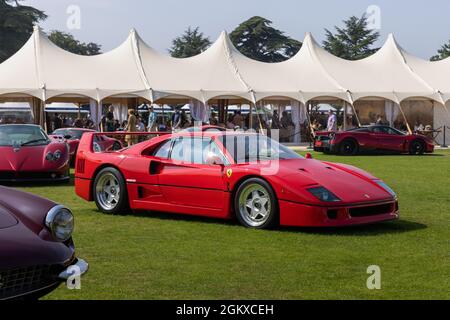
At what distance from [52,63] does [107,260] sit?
24.3 m

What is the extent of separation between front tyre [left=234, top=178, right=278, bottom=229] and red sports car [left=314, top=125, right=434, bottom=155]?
17284mm

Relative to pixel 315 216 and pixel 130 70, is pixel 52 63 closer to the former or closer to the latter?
pixel 130 70

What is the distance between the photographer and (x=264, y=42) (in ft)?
237

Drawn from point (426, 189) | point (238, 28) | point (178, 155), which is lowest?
point (426, 189)

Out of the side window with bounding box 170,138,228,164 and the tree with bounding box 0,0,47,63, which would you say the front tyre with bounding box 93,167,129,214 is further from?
the tree with bounding box 0,0,47,63

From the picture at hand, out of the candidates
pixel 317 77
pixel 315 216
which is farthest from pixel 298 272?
pixel 317 77

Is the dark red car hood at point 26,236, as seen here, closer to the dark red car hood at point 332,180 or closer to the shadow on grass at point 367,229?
the dark red car hood at point 332,180

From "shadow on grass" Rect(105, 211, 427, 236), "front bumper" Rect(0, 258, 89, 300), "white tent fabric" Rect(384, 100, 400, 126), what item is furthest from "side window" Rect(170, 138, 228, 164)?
"white tent fabric" Rect(384, 100, 400, 126)

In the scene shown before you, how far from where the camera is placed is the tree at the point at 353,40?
75938mm

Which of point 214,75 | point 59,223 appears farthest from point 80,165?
point 214,75

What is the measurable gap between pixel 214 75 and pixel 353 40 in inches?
1948

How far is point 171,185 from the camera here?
8633 mm

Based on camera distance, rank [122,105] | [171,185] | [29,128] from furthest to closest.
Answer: [122,105]
[29,128]
[171,185]

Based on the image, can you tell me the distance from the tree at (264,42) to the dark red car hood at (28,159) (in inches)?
2359
